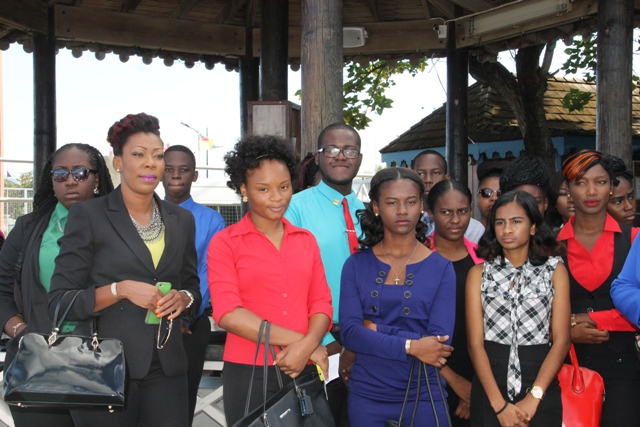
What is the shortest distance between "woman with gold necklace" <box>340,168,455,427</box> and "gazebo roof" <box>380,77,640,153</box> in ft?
31.7

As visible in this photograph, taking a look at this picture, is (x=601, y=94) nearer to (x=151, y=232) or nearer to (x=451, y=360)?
(x=451, y=360)

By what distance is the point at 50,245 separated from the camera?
344 centimetres

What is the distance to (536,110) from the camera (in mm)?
10859

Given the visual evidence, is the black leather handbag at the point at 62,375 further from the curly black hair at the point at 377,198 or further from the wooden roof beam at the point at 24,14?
the wooden roof beam at the point at 24,14

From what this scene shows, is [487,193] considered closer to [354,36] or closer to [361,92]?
[354,36]

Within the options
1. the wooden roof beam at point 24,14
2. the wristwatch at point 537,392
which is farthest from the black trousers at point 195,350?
the wooden roof beam at point 24,14

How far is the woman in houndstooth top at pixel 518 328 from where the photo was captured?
3260 mm

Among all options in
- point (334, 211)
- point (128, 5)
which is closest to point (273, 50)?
point (128, 5)

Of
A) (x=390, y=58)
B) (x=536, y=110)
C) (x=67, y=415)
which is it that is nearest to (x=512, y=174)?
(x=67, y=415)

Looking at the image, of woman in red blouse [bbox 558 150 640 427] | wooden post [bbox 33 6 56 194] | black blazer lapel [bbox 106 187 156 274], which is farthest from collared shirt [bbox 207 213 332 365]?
wooden post [bbox 33 6 56 194]

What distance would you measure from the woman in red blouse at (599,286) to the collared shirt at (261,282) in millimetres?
1494

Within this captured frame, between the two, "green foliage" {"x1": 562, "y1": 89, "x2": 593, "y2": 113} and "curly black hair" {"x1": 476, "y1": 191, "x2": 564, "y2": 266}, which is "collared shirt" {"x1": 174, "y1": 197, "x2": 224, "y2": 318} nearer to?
"curly black hair" {"x1": 476, "y1": 191, "x2": 564, "y2": 266}

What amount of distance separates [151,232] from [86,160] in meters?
0.79

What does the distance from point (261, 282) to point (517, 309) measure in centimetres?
132
